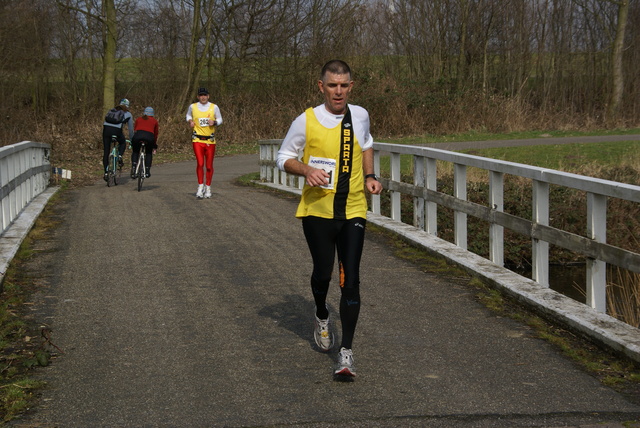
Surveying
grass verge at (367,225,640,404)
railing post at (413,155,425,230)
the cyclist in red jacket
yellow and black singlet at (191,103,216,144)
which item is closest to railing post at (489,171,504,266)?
grass verge at (367,225,640,404)

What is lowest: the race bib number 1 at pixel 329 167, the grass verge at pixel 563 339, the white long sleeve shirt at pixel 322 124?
the grass verge at pixel 563 339

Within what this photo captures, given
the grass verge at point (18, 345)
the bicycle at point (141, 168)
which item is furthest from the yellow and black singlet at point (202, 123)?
the grass verge at point (18, 345)

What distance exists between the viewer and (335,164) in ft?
17.9

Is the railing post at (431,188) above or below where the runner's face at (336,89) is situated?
below

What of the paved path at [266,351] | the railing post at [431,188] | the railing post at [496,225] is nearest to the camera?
the paved path at [266,351]

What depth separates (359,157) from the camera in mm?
5594

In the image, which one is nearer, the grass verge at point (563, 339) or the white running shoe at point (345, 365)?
the white running shoe at point (345, 365)

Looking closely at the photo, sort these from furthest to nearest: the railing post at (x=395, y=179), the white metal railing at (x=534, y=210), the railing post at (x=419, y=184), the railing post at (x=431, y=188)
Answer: the railing post at (x=395, y=179) → the railing post at (x=419, y=184) → the railing post at (x=431, y=188) → the white metal railing at (x=534, y=210)

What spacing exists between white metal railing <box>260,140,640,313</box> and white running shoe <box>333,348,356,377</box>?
6.52ft

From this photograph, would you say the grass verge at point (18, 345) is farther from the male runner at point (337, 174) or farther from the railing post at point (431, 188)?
the railing post at point (431, 188)

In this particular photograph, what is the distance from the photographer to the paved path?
4.70 meters

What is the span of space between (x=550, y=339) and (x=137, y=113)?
32890 mm

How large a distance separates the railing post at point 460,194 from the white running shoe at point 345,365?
176 inches

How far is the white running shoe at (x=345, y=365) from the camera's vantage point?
518 cm
